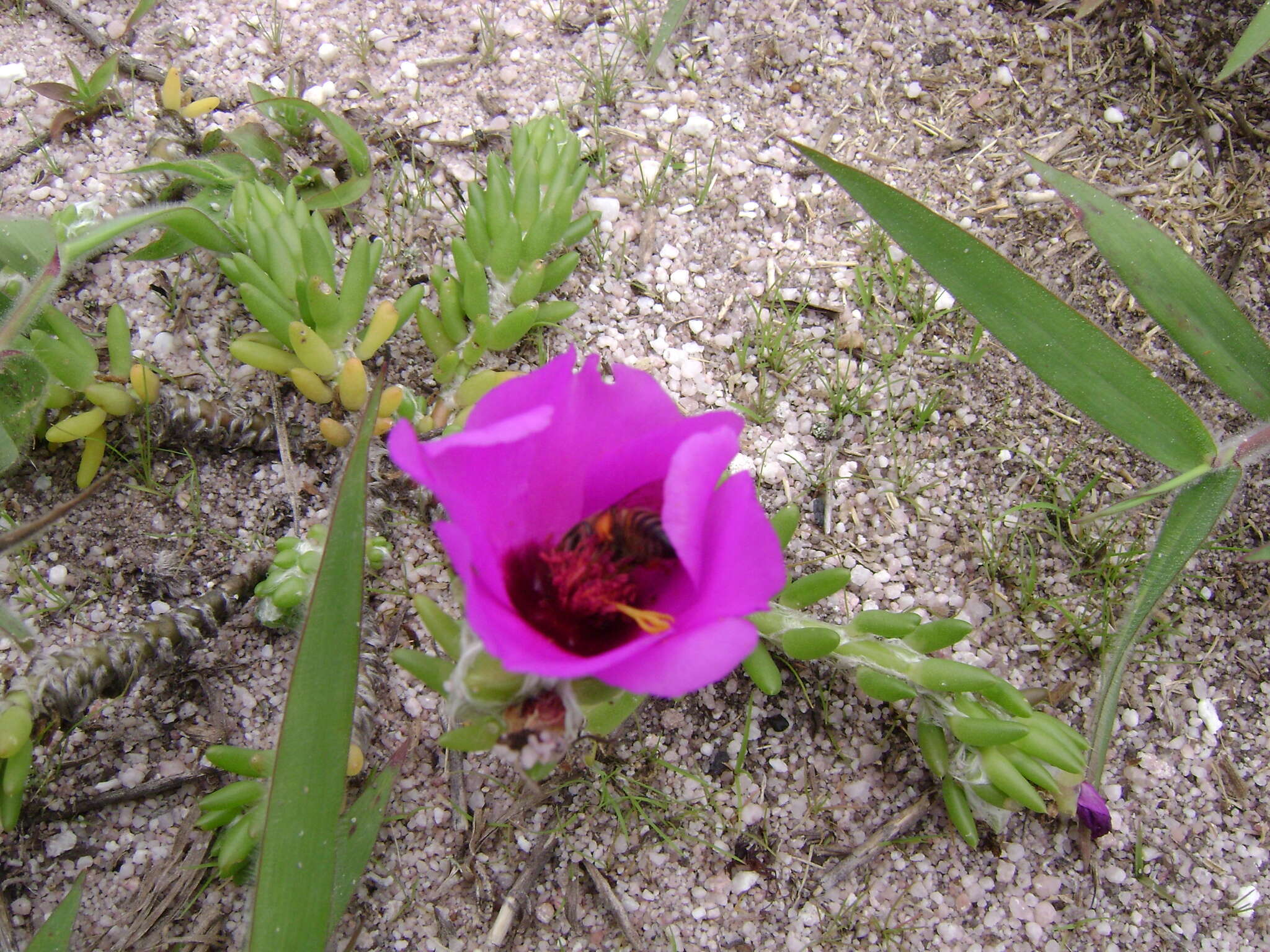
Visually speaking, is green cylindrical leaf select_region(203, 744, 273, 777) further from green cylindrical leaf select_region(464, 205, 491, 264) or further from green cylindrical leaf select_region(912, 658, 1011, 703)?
green cylindrical leaf select_region(912, 658, 1011, 703)

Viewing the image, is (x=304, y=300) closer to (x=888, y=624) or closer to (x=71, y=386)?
(x=71, y=386)

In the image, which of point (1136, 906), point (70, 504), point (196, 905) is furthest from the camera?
point (1136, 906)

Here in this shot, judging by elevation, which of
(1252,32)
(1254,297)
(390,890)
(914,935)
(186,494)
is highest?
(1252,32)

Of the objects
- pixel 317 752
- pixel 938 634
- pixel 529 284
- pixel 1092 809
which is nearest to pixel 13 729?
pixel 317 752

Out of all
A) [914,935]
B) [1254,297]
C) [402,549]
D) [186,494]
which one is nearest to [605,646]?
[402,549]

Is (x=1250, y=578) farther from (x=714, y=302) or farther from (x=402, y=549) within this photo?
(x=402, y=549)

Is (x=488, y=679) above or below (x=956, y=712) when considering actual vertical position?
above
